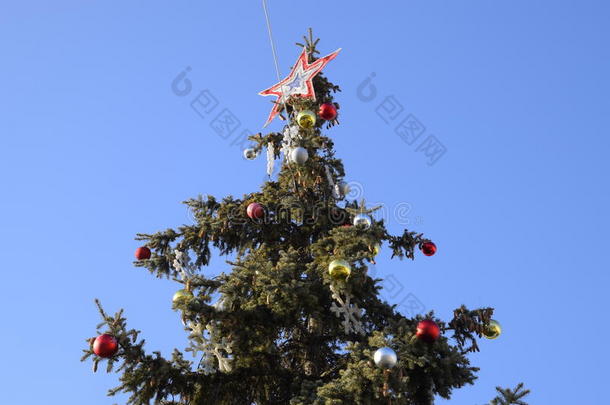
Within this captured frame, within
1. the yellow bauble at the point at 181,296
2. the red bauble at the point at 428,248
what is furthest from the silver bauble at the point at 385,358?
the red bauble at the point at 428,248

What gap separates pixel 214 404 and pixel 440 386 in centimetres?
338

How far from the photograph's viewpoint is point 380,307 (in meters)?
10.6

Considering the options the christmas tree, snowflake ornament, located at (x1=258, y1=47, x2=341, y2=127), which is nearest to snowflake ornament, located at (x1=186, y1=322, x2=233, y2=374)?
the christmas tree

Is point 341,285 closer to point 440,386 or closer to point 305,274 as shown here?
point 305,274

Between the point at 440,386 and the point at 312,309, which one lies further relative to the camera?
the point at 312,309

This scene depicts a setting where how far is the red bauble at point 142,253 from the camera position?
1191 centimetres

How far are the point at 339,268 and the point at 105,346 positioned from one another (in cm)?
340

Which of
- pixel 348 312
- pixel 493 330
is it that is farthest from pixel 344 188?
pixel 493 330

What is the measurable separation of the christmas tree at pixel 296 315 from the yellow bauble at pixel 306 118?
0.08 ft

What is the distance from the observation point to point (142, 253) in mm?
11906

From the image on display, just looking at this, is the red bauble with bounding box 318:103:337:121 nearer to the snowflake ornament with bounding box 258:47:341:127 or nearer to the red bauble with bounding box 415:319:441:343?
the snowflake ornament with bounding box 258:47:341:127

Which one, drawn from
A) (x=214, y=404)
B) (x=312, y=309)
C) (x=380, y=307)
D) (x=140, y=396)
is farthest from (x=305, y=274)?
(x=140, y=396)

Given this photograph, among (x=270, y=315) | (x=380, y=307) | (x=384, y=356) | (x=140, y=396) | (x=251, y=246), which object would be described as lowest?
(x=140, y=396)

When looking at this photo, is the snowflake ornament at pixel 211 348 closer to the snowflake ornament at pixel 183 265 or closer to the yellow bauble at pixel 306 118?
the snowflake ornament at pixel 183 265
